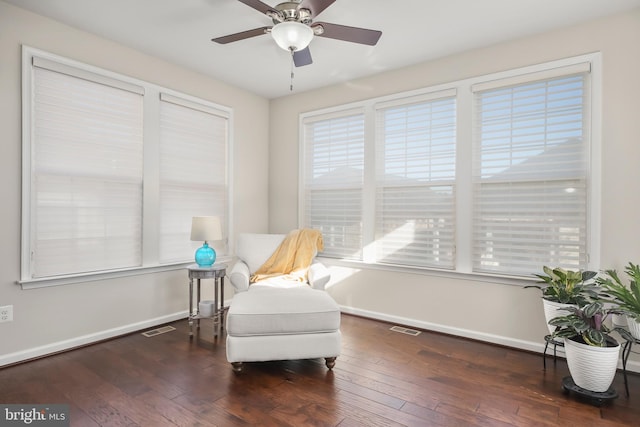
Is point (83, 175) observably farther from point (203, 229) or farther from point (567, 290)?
point (567, 290)

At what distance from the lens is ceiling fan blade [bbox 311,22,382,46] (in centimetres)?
211

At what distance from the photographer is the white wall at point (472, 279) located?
244 centimetres

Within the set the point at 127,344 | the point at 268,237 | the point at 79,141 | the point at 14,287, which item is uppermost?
the point at 79,141

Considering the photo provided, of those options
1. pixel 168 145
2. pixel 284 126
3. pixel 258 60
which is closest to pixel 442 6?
Answer: pixel 258 60

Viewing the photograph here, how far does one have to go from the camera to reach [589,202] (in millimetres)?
2566

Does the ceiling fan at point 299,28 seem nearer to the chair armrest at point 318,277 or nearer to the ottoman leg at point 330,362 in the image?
the chair armrest at point 318,277

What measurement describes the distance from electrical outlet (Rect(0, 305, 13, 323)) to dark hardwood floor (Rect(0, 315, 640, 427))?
14.0 inches

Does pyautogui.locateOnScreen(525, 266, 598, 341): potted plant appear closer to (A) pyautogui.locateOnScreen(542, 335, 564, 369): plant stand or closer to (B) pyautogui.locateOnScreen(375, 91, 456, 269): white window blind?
(A) pyautogui.locateOnScreen(542, 335, 564, 369): plant stand

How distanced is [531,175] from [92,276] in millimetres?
3752

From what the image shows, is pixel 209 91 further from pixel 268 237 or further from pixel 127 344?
pixel 127 344

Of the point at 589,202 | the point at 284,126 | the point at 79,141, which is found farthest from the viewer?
the point at 284,126

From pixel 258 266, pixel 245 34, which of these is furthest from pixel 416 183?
pixel 245 34

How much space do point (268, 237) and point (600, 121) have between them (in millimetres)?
3023

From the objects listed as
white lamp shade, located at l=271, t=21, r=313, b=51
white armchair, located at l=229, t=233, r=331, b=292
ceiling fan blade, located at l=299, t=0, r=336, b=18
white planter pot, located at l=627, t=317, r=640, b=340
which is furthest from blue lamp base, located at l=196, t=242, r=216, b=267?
white planter pot, located at l=627, t=317, r=640, b=340
